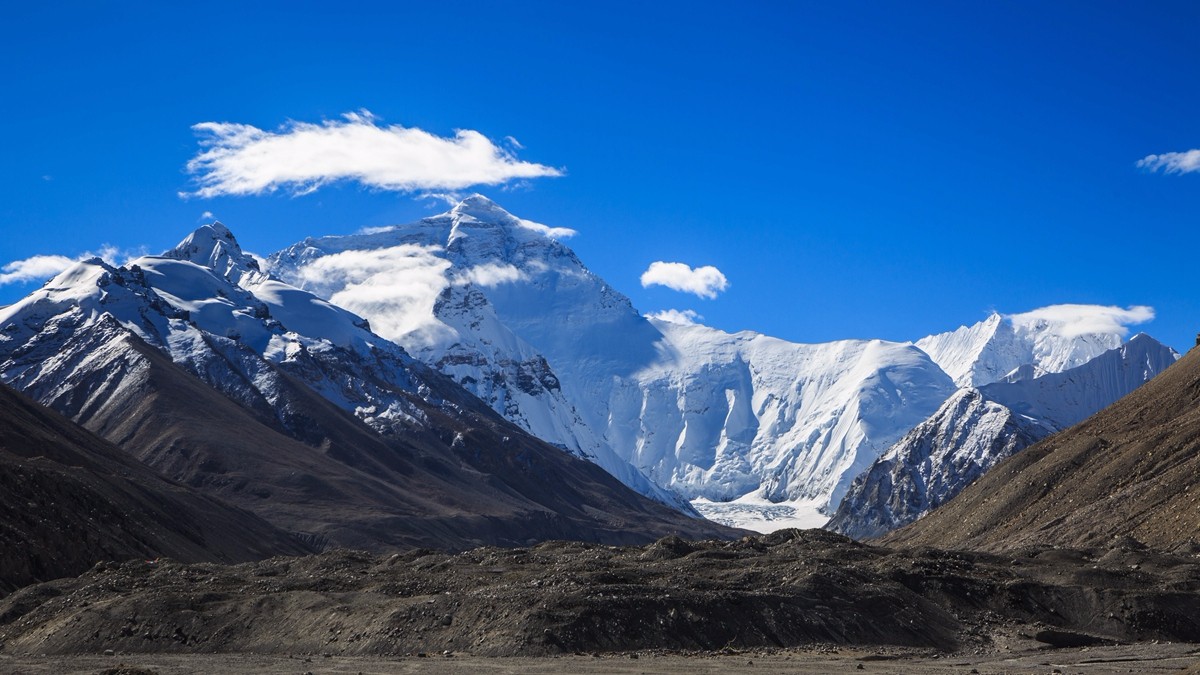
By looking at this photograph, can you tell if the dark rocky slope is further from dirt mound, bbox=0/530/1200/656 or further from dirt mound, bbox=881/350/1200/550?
dirt mound, bbox=881/350/1200/550

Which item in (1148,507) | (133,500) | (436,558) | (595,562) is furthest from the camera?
(133,500)

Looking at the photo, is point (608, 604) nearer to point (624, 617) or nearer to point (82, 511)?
point (624, 617)

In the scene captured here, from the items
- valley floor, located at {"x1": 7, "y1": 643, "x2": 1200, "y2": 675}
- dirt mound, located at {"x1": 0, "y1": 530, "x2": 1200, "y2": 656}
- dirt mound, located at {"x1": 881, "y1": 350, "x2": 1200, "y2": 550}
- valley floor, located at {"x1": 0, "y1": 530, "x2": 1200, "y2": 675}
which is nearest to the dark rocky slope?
dirt mound, located at {"x1": 0, "y1": 530, "x2": 1200, "y2": 656}

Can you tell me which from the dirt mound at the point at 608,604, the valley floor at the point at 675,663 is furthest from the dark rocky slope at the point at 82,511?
the valley floor at the point at 675,663

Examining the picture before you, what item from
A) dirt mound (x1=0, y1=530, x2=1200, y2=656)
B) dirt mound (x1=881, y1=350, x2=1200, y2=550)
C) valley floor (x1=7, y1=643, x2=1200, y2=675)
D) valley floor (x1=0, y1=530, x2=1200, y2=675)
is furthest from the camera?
dirt mound (x1=881, y1=350, x2=1200, y2=550)

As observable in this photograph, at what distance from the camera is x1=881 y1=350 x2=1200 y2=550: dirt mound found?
12038 cm

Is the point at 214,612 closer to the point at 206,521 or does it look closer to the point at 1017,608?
the point at 1017,608

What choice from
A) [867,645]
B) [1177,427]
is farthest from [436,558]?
[1177,427]

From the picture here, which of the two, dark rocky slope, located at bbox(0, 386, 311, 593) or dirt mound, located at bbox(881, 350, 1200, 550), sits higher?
dirt mound, located at bbox(881, 350, 1200, 550)

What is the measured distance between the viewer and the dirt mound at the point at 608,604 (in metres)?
70.5

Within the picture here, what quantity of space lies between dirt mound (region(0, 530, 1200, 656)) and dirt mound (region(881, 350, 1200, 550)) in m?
25.0

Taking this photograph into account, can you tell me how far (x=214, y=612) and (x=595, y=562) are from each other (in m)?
24.1

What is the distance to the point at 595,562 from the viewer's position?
8906 cm

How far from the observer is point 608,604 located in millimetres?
71875
